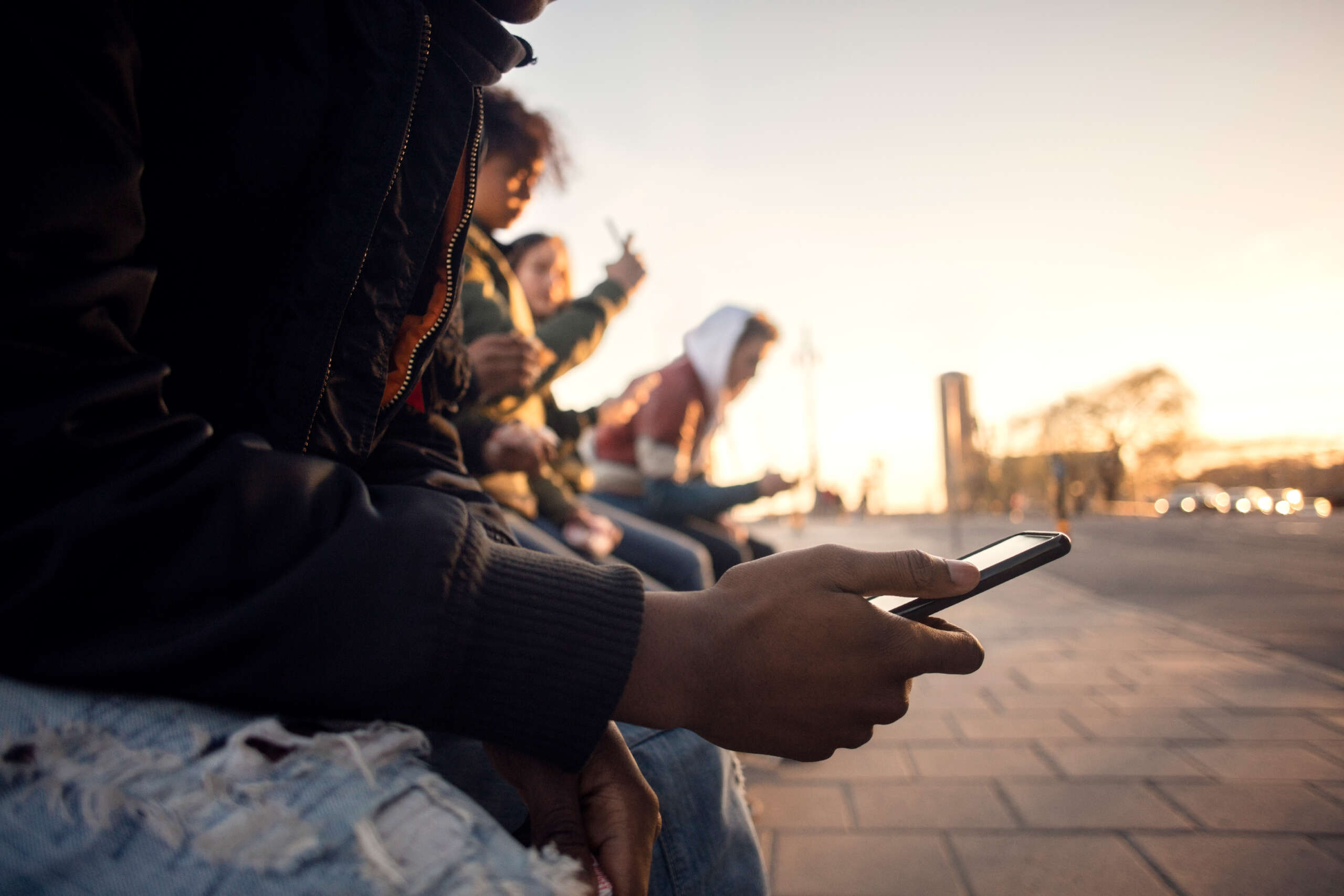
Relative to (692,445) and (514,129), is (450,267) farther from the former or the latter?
(692,445)

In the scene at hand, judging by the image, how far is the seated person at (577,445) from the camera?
2898mm

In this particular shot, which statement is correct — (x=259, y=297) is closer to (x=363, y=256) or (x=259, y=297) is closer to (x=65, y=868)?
(x=363, y=256)

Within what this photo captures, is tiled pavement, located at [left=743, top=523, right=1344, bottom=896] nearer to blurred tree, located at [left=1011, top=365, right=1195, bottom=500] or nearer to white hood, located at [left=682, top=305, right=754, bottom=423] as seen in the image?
white hood, located at [left=682, top=305, right=754, bottom=423]

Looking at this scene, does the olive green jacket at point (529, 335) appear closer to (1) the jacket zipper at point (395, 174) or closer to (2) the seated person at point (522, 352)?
(2) the seated person at point (522, 352)

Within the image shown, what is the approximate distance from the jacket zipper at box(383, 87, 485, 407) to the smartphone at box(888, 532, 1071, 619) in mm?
722

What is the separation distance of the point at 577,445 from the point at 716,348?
103 cm

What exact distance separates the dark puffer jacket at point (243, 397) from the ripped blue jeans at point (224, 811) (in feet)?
0.12

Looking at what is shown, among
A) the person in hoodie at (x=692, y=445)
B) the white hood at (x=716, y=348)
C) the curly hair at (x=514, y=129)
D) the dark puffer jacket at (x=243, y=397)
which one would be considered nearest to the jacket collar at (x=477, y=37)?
the dark puffer jacket at (x=243, y=397)

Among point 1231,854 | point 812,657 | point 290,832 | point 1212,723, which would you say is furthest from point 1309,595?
point 290,832

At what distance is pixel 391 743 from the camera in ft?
1.88

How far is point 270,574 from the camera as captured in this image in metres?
0.59

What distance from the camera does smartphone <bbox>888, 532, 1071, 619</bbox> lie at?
2.61 ft

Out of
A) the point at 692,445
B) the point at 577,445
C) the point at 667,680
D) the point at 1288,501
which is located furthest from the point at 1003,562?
the point at 1288,501

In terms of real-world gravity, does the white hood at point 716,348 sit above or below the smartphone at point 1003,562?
above
